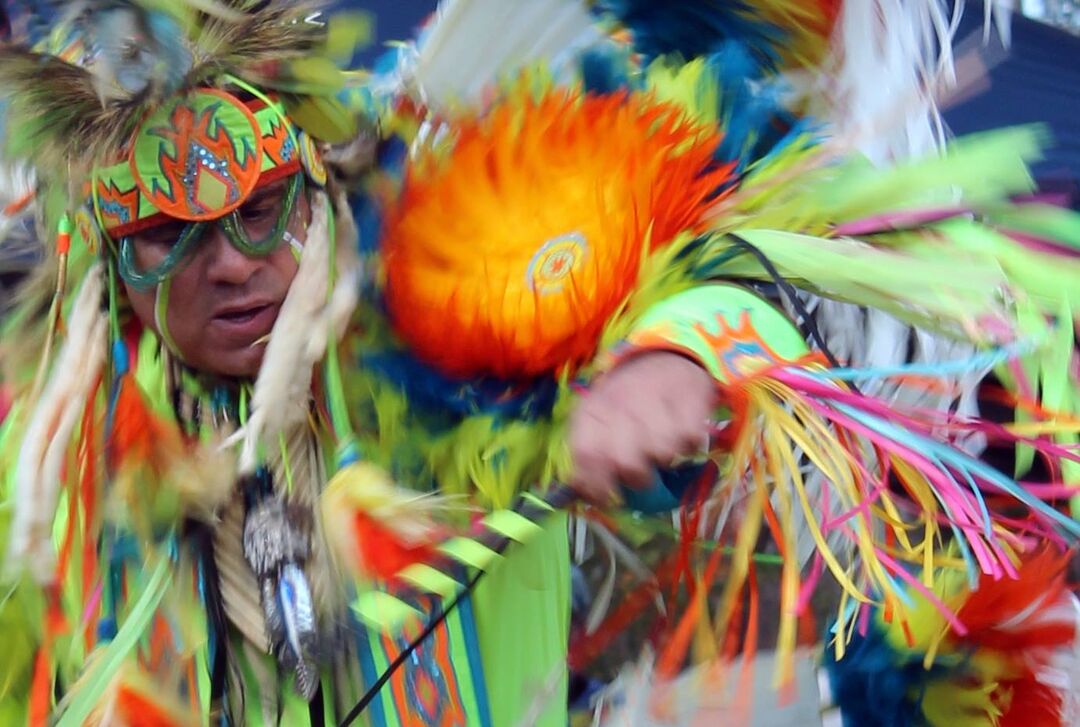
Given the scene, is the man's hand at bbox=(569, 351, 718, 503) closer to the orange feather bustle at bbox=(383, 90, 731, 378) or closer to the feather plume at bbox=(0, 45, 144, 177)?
the orange feather bustle at bbox=(383, 90, 731, 378)

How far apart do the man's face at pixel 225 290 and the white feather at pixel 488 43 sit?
0.19 meters

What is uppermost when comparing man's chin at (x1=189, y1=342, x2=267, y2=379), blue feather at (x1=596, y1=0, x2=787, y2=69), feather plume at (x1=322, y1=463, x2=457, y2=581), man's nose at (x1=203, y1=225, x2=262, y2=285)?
blue feather at (x1=596, y1=0, x2=787, y2=69)

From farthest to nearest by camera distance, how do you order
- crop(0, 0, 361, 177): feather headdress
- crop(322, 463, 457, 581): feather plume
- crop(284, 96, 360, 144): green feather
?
1. crop(284, 96, 360, 144): green feather
2. crop(0, 0, 361, 177): feather headdress
3. crop(322, 463, 457, 581): feather plume

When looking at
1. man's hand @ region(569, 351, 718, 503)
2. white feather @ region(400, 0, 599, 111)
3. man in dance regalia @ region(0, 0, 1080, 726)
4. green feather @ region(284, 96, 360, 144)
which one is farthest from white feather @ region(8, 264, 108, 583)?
man's hand @ region(569, 351, 718, 503)

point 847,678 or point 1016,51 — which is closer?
point 847,678

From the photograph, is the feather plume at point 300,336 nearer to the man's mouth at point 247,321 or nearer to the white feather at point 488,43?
the man's mouth at point 247,321

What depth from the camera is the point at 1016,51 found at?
2.99 m

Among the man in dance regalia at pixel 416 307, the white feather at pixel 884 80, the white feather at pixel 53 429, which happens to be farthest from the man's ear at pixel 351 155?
the white feather at pixel 884 80

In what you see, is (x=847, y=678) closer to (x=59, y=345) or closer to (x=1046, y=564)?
(x=1046, y=564)

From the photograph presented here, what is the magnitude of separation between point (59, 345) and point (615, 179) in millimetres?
579

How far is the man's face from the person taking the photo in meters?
1.13

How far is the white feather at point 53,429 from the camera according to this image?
1103mm

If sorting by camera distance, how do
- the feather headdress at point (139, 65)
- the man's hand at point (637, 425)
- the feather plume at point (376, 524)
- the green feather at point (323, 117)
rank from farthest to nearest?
the green feather at point (323, 117), the feather headdress at point (139, 65), the feather plume at point (376, 524), the man's hand at point (637, 425)

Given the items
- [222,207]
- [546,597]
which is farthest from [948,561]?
[222,207]
